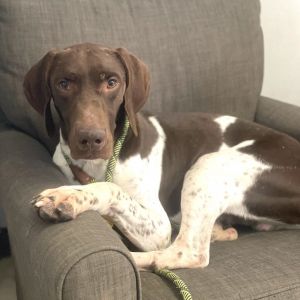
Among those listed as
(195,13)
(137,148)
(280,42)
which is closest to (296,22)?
(280,42)

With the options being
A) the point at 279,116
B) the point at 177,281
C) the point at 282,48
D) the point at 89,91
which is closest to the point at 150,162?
the point at 89,91

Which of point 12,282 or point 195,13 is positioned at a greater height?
point 195,13

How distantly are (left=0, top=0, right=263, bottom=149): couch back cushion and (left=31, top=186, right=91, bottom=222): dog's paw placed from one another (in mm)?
735

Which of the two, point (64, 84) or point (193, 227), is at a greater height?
point (64, 84)

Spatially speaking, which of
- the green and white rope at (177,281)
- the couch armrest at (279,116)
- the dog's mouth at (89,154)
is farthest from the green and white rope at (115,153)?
the couch armrest at (279,116)

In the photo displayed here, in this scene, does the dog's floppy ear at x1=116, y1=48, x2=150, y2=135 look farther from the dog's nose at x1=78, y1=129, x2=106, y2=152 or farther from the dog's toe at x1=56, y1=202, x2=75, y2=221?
the dog's toe at x1=56, y1=202, x2=75, y2=221

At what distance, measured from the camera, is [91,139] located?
153cm

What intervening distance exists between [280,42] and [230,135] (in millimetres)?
1214

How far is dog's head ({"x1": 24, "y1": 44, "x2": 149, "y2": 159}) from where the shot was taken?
1.55 meters

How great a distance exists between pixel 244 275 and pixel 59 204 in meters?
0.59

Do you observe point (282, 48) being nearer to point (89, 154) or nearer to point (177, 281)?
point (89, 154)

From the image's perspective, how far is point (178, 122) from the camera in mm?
2111

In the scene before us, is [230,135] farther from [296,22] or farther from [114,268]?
[296,22]

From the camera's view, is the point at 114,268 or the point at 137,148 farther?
the point at 137,148
